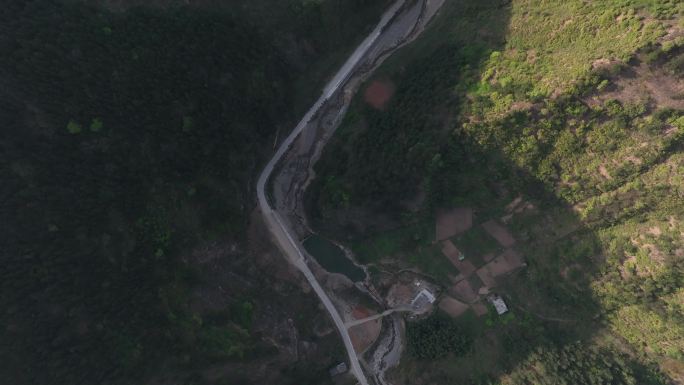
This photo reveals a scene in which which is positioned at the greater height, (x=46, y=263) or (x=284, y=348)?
(x=46, y=263)

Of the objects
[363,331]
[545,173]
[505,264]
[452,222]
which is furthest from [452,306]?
[545,173]

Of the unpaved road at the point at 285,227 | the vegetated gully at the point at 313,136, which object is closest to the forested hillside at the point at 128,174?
the unpaved road at the point at 285,227

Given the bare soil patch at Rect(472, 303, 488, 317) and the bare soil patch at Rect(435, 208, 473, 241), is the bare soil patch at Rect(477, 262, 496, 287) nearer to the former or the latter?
the bare soil patch at Rect(472, 303, 488, 317)

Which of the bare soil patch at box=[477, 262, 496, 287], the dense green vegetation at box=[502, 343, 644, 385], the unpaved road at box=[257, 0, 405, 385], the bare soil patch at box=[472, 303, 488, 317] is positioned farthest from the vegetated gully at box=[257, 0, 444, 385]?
the dense green vegetation at box=[502, 343, 644, 385]

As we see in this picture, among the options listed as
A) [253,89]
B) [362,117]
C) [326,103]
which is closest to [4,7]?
[253,89]

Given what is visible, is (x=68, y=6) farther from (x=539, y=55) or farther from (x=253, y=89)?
(x=539, y=55)

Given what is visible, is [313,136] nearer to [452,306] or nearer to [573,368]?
[452,306]
